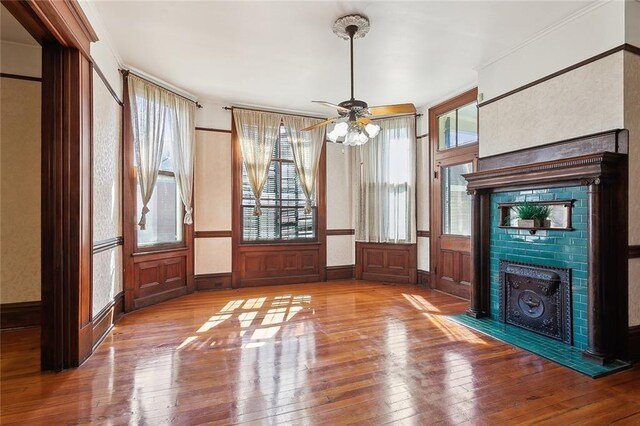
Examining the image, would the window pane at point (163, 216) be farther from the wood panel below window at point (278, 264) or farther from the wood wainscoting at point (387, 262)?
the wood wainscoting at point (387, 262)

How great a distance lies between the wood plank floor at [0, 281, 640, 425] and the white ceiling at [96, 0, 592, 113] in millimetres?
2997

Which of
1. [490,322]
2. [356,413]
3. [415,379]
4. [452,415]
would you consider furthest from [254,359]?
[490,322]

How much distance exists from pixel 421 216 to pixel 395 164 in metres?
0.99

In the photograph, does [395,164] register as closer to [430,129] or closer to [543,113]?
[430,129]

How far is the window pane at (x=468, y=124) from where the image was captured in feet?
15.4

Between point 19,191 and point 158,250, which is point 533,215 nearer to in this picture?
point 158,250

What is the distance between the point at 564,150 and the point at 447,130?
2.19 metres

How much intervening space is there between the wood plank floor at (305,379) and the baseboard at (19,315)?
0.45 feet

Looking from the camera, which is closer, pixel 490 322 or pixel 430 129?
pixel 490 322

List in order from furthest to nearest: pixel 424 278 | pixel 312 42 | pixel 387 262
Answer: pixel 387 262 < pixel 424 278 < pixel 312 42

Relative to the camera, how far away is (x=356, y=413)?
81.4 inches

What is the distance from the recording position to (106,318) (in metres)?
3.44

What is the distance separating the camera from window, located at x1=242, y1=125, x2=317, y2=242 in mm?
5637

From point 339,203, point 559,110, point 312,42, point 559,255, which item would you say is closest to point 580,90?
point 559,110
